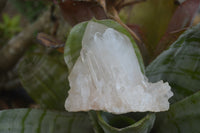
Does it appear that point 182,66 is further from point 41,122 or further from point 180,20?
point 41,122

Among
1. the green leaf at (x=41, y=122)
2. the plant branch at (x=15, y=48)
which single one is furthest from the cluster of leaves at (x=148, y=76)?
the plant branch at (x=15, y=48)

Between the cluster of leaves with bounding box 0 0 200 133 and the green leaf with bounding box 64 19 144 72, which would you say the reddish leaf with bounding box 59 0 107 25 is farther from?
the green leaf with bounding box 64 19 144 72

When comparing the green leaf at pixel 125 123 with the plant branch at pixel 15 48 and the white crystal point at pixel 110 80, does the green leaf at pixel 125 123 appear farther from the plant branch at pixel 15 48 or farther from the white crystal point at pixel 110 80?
the plant branch at pixel 15 48

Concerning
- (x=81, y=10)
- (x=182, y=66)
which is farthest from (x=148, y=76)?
(x=81, y=10)

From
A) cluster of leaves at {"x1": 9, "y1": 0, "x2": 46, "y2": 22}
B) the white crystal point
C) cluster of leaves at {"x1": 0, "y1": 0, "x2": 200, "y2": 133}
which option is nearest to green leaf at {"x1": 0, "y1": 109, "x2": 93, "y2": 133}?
cluster of leaves at {"x1": 0, "y1": 0, "x2": 200, "y2": 133}

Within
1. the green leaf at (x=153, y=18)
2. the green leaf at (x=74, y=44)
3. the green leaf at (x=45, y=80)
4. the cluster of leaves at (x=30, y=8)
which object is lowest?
the cluster of leaves at (x=30, y=8)

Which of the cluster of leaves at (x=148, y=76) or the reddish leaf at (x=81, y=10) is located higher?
the reddish leaf at (x=81, y=10)

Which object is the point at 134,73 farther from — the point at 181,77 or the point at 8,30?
the point at 8,30

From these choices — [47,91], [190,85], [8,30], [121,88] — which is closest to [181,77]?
[190,85]
